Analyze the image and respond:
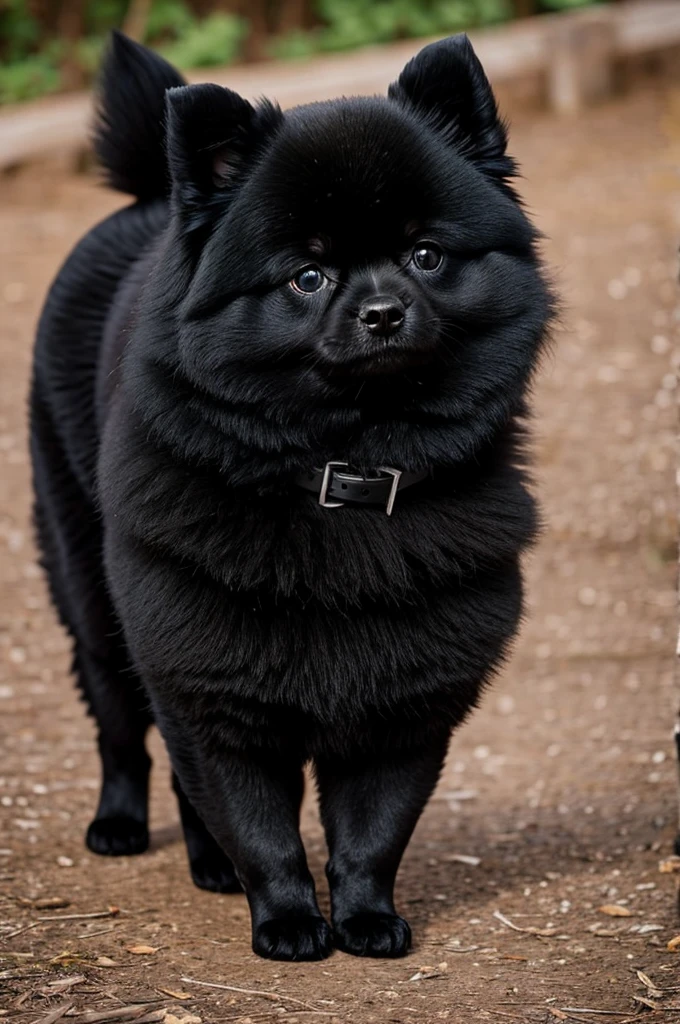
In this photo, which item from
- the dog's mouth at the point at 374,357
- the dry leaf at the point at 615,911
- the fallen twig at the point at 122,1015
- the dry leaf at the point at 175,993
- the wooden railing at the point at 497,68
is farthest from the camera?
the wooden railing at the point at 497,68

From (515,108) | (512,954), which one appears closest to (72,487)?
(512,954)

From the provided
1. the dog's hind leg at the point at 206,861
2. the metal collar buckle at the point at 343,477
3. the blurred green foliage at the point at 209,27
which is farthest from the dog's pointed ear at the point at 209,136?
the blurred green foliage at the point at 209,27

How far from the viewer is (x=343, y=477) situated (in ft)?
10.1

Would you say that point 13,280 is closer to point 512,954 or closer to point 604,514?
point 604,514

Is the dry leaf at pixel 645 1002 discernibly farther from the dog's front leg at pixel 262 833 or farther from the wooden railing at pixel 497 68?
the wooden railing at pixel 497 68

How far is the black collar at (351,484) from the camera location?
3066 millimetres

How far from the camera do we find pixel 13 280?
879cm

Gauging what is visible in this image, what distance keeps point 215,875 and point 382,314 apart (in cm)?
163

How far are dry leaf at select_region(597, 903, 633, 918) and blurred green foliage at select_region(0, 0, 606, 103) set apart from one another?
9.14 metres

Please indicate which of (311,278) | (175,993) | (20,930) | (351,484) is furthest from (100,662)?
(311,278)

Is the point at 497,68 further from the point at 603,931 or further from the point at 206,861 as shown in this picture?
the point at 603,931

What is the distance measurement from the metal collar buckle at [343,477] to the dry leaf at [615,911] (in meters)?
1.10

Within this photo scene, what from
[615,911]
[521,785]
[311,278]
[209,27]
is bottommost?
[521,785]

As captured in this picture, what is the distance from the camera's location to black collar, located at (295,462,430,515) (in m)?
3.07
